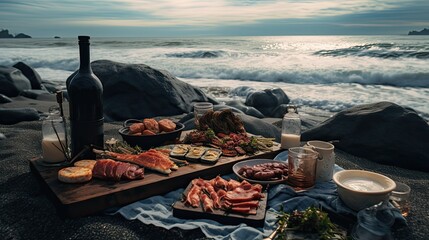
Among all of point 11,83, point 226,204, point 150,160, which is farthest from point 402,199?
point 11,83

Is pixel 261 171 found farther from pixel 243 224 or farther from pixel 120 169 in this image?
pixel 120 169

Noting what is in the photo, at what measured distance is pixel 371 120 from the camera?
6.14m

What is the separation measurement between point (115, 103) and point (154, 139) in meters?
6.32

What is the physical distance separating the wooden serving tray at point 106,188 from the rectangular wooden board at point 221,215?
0.41 m

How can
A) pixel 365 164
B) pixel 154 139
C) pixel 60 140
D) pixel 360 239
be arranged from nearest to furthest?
pixel 360 239
pixel 60 140
pixel 154 139
pixel 365 164

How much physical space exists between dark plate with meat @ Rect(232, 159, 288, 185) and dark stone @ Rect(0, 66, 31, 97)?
1189 cm

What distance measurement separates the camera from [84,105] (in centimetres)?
368

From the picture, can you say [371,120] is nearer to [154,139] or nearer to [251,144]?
[251,144]

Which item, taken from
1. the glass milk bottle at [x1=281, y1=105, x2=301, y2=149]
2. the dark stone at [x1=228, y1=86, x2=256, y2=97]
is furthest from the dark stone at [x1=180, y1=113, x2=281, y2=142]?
the dark stone at [x1=228, y1=86, x2=256, y2=97]

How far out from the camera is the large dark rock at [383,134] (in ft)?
18.3

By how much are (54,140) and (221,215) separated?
6.57 ft

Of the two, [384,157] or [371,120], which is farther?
[371,120]

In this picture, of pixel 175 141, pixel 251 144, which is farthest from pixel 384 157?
pixel 175 141

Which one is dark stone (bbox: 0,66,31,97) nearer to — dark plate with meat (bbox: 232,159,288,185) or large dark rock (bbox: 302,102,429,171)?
large dark rock (bbox: 302,102,429,171)
